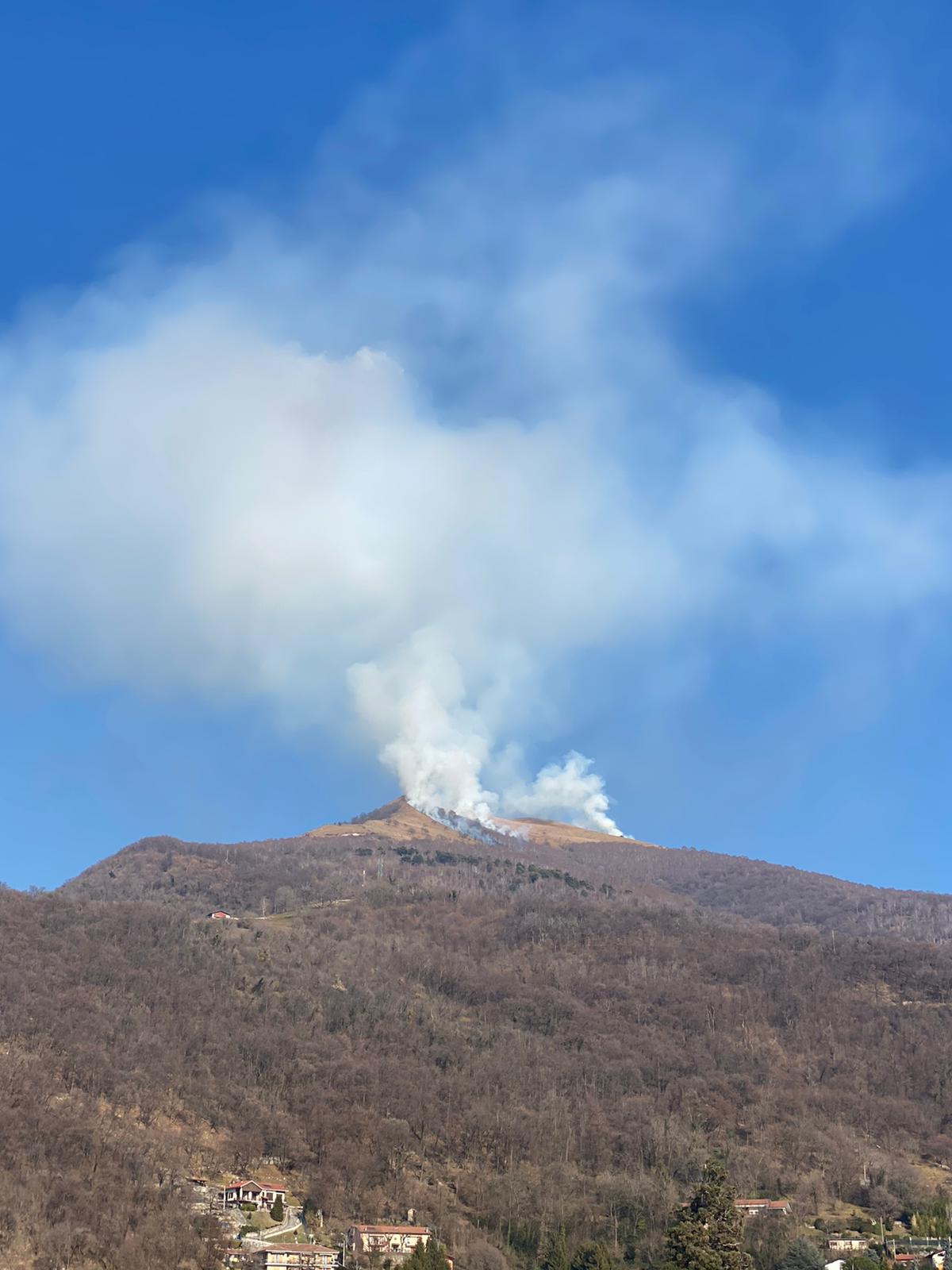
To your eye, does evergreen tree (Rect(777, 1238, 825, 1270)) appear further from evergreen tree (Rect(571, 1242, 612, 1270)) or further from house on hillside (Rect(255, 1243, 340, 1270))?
house on hillside (Rect(255, 1243, 340, 1270))

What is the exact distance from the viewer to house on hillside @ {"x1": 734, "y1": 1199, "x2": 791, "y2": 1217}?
12744cm

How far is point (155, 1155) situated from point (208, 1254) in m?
21.5

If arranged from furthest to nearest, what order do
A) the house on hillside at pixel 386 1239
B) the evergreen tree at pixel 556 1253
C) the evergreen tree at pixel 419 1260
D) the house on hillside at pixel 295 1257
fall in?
the house on hillside at pixel 386 1239 < the evergreen tree at pixel 556 1253 < the house on hillside at pixel 295 1257 < the evergreen tree at pixel 419 1260

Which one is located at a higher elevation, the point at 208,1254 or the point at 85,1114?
the point at 85,1114

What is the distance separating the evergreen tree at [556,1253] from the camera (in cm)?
11239

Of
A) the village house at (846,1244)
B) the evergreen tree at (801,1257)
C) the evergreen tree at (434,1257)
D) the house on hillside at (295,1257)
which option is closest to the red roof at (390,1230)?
the house on hillside at (295,1257)

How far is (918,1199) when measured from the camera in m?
133

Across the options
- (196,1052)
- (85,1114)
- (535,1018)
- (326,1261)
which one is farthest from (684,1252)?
(535,1018)

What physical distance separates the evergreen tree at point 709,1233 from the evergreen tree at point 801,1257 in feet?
33.9

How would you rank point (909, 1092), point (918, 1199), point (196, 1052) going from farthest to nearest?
point (909, 1092) → point (196, 1052) → point (918, 1199)

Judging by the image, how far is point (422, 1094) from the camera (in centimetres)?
15388

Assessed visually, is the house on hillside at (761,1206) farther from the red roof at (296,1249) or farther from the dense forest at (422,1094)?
the red roof at (296,1249)

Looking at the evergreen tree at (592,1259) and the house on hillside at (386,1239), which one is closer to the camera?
the evergreen tree at (592,1259)

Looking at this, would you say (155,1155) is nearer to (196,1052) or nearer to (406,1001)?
(196,1052)
